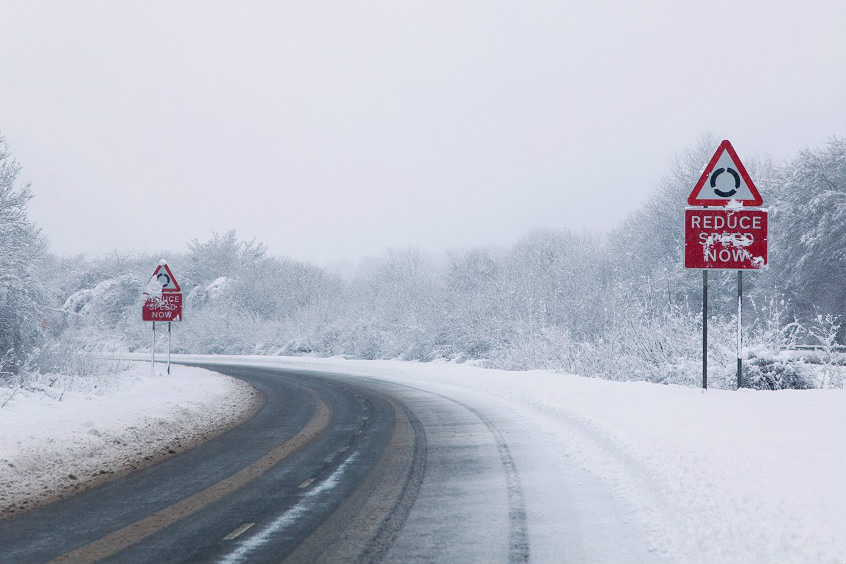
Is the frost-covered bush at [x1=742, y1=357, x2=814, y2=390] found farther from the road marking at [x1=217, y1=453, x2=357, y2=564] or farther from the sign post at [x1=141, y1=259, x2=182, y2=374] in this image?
the sign post at [x1=141, y1=259, x2=182, y2=374]

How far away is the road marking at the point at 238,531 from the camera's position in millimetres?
5980

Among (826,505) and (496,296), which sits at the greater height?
(496,296)

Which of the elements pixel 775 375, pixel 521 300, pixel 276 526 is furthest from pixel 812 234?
pixel 276 526

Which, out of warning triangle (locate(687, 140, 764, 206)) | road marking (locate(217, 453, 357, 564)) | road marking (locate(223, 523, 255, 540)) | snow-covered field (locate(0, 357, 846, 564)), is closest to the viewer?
snow-covered field (locate(0, 357, 846, 564))

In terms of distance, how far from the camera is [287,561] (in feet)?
17.5

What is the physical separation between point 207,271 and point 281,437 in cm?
6249

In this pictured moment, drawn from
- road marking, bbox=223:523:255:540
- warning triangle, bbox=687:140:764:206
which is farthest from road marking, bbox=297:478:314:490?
warning triangle, bbox=687:140:764:206

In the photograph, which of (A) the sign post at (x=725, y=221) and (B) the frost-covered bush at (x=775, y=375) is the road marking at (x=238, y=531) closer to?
(A) the sign post at (x=725, y=221)

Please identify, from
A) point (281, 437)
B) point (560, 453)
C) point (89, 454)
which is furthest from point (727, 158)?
point (89, 454)

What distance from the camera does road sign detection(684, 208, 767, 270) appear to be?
459 inches

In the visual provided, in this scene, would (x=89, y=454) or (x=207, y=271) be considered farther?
(x=207, y=271)

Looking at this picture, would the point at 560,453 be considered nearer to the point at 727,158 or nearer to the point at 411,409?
the point at 727,158

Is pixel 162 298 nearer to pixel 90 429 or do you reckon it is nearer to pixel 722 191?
pixel 90 429

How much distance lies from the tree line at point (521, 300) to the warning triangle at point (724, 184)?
5110 millimetres
